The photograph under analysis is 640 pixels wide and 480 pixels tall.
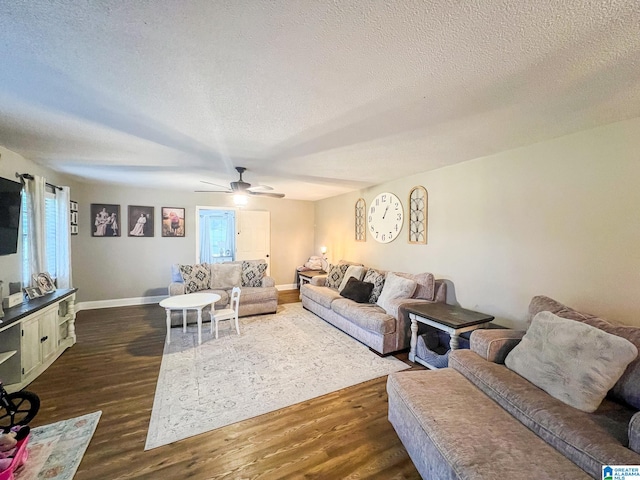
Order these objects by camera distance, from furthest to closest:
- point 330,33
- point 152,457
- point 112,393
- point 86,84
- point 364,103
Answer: point 112,393 → point 364,103 → point 152,457 → point 86,84 → point 330,33

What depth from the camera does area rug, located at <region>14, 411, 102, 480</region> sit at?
5.20ft

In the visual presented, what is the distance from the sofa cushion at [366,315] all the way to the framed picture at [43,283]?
145 inches

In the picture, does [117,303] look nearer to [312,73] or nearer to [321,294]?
[321,294]

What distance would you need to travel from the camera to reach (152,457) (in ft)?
5.64

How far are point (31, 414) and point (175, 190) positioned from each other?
4416mm

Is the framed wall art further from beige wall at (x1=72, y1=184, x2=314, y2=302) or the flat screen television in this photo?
the flat screen television

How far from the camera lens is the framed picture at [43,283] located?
124 inches

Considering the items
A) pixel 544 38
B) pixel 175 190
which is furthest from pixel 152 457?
pixel 175 190

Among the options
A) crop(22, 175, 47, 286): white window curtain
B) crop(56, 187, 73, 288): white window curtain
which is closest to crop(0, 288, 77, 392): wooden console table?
crop(22, 175, 47, 286): white window curtain

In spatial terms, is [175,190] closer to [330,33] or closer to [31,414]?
[31,414]

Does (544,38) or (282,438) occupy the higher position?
(544,38)

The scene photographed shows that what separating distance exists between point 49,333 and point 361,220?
4.74 m

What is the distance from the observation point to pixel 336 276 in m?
4.94

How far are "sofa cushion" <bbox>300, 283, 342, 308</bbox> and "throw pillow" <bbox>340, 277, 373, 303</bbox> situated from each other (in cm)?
19
